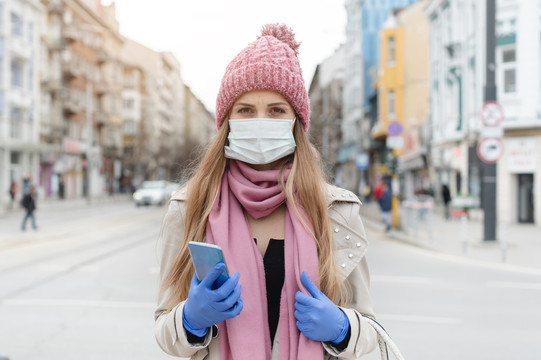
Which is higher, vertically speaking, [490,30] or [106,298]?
[490,30]

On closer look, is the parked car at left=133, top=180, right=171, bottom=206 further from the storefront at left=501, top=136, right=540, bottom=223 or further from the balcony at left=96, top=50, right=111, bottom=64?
the balcony at left=96, top=50, right=111, bottom=64

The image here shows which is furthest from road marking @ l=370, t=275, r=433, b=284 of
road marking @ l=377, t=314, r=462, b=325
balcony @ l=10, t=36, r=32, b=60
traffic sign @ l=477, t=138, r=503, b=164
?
balcony @ l=10, t=36, r=32, b=60

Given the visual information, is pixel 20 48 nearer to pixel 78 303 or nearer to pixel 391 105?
pixel 391 105

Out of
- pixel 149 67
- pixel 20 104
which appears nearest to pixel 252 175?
pixel 20 104

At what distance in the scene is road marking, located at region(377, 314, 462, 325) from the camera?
276 inches

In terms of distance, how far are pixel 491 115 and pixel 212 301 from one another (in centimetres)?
1367

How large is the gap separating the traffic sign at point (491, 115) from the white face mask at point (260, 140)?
12970mm

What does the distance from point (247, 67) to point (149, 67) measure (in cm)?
9104

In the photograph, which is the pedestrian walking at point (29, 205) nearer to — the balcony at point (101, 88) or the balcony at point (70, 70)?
the balcony at point (70, 70)

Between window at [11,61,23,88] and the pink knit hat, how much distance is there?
40211 mm

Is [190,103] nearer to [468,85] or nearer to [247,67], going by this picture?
[468,85]

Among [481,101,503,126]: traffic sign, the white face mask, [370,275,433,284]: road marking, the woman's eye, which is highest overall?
[481,101,503,126]: traffic sign

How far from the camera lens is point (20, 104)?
125 ft

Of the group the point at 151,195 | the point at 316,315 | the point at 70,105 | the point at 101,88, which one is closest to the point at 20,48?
the point at 70,105
